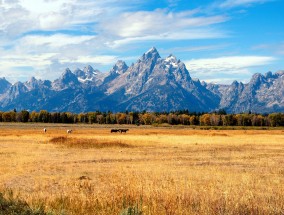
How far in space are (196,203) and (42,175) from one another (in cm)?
1496

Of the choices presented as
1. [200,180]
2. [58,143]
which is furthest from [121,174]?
[58,143]

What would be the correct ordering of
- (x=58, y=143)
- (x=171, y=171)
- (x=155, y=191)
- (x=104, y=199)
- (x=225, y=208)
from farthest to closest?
(x=58, y=143)
(x=171, y=171)
(x=155, y=191)
(x=104, y=199)
(x=225, y=208)

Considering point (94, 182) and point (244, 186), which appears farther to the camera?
point (94, 182)

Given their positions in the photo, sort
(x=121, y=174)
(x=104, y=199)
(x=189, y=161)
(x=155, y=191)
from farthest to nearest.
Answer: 1. (x=189, y=161)
2. (x=121, y=174)
3. (x=155, y=191)
4. (x=104, y=199)

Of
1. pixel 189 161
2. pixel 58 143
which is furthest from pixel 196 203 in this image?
pixel 58 143

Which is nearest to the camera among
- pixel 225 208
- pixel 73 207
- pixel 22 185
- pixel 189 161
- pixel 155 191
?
pixel 225 208

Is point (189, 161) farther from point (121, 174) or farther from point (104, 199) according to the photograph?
point (104, 199)

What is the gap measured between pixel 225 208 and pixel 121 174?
13.0m

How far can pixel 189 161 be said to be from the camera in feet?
117

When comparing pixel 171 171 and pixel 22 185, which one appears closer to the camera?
pixel 22 185

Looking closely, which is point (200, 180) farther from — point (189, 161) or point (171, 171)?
point (189, 161)

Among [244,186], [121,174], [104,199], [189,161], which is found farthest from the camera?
[189,161]

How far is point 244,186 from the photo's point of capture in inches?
810

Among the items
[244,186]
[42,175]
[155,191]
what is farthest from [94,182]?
[244,186]
